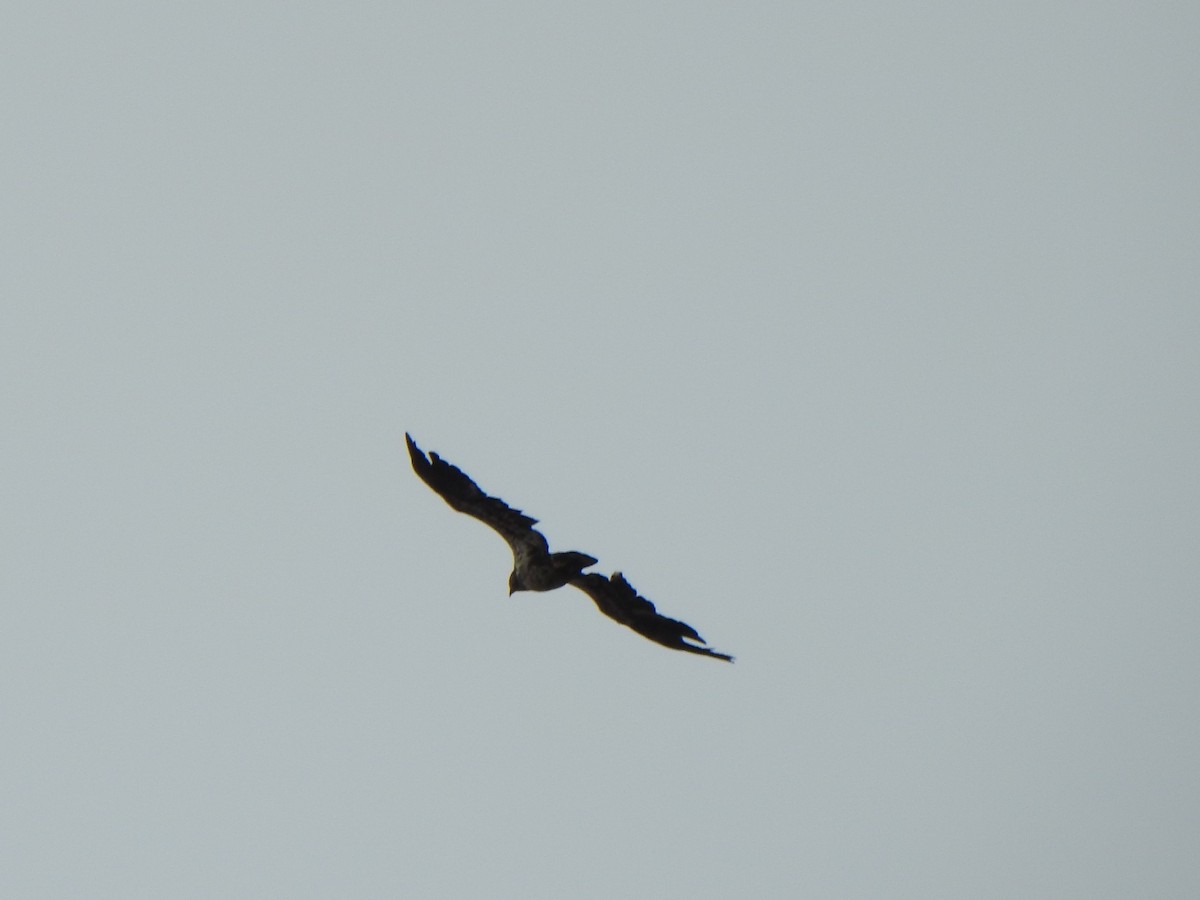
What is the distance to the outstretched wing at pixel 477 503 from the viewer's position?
19891mm

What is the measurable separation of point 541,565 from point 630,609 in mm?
1512

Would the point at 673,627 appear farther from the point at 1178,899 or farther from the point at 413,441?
the point at 1178,899

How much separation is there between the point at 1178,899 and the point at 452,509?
184m

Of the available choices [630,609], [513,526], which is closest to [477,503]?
[513,526]

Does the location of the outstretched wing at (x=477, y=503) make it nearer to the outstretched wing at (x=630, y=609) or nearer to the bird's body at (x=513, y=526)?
the bird's body at (x=513, y=526)

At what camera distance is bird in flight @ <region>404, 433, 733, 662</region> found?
20.0 meters

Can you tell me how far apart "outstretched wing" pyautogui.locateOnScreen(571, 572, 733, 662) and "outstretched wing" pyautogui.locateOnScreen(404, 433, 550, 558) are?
2.99 feet

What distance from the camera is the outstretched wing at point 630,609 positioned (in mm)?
20531

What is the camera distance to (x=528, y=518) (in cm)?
2030

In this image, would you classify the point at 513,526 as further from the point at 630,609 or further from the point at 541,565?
the point at 630,609

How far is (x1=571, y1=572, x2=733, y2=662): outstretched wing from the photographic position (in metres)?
20.5

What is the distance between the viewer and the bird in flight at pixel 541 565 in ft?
65.7

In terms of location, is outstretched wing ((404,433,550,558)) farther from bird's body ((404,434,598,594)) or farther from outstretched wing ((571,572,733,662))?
outstretched wing ((571,572,733,662))

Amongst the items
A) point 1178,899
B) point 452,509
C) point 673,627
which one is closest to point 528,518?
point 452,509
